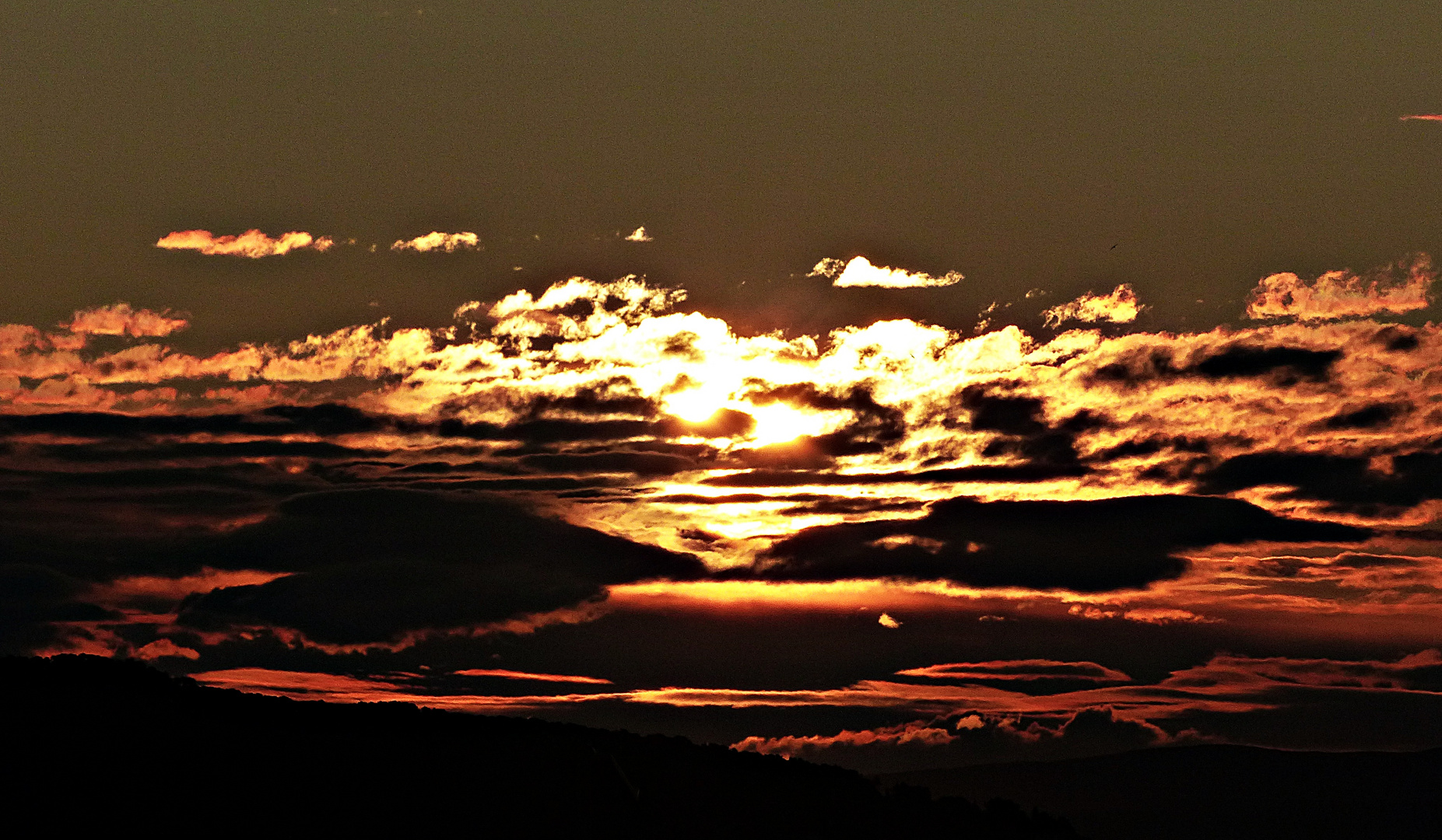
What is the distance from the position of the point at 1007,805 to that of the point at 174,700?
5186 cm

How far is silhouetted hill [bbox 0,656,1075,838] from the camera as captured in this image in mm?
66812

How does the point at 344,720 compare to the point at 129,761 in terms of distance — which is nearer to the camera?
the point at 129,761

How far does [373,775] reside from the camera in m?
73.6

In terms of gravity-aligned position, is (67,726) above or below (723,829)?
above

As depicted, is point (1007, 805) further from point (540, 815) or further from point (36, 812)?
point (36, 812)

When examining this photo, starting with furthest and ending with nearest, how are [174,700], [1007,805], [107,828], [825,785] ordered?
1. [1007,805]
2. [825,785]
3. [174,700]
4. [107,828]

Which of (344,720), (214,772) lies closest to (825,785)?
(344,720)

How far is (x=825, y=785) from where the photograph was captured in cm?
8762

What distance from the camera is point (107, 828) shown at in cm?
6241

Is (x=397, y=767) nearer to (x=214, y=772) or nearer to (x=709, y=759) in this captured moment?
(x=214, y=772)

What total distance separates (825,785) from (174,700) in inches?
1482

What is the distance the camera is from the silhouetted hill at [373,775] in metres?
66.8

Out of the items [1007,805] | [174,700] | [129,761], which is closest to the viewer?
[129,761]

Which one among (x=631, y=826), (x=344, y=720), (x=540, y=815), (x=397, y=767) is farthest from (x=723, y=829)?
(x=344, y=720)
